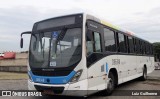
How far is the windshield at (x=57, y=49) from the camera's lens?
872cm

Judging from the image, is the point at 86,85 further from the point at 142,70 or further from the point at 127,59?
the point at 142,70

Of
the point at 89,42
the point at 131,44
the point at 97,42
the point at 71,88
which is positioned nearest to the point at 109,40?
the point at 97,42

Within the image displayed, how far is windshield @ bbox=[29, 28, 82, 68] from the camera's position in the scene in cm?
872

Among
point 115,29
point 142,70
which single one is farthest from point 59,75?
point 142,70

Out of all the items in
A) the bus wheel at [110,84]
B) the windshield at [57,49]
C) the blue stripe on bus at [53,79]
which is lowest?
the bus wheel at [110,84]

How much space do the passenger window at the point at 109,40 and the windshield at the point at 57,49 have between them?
6.81ft

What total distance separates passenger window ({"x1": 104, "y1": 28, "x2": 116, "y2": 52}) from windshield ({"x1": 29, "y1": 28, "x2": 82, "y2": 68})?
208cm

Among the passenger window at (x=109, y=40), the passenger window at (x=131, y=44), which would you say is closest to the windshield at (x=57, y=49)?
the passenger window at (x=109, y=40)

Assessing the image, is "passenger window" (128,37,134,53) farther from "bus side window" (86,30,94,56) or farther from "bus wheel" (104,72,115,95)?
"bus side window" (86,30,94,56)

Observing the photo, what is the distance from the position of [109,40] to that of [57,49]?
291cm

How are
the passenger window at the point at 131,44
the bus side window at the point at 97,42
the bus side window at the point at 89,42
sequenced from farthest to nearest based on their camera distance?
1. the passenger window at the point at 131,44
2. the bus side window at the point at 97,42
3. the bus side window at the point at 89,42

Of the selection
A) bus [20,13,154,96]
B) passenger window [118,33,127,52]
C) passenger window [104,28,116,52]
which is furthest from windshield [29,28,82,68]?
passenger window [118,33,127,52]

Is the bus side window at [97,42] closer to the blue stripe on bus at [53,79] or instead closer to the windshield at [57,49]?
the windshield at [57,49]

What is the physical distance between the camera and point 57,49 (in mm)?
8922
